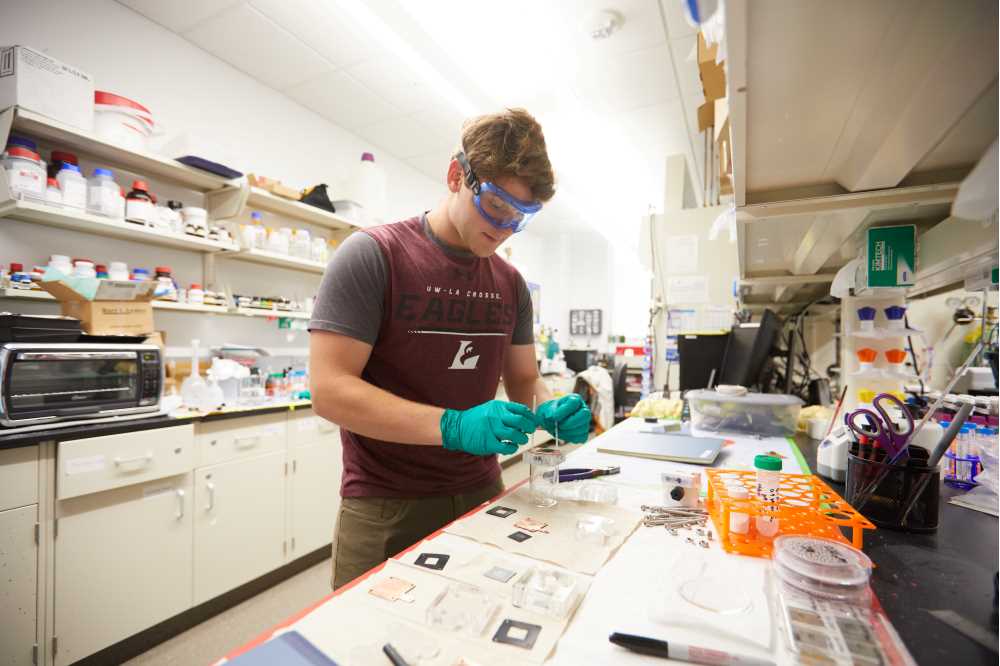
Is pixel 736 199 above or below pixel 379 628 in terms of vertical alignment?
above

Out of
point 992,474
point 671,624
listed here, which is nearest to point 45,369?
point 671,624

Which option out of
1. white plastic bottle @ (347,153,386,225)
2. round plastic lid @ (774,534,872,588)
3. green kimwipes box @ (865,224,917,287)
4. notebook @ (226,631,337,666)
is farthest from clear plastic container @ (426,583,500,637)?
white plastic bottle @ (347,153,386,225)

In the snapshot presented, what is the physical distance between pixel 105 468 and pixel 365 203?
2088mm

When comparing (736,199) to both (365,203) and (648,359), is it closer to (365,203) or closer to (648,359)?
(648,359)

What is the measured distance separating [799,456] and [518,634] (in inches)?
44.5

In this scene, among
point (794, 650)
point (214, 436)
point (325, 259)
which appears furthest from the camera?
point (325, 259)

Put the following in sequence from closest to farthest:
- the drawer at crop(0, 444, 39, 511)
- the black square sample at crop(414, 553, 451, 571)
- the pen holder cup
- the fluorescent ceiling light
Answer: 1. the black square sample at crop(414, 553, 451, 571)
2. the pen holder cup
3. the drawer at crop(0, 444, 39, 511)
4. the fluorescent ceiling light

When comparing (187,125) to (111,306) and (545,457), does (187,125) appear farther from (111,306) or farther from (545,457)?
(545,457)

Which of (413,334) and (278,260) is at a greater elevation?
(278,260)

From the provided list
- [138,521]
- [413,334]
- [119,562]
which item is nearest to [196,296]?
[138,521]

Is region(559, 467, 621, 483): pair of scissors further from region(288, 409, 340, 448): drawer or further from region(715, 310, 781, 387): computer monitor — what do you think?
region(288, 409, 340, 448): drawer

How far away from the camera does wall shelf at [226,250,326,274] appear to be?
251 cm

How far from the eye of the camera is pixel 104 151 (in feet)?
6.49

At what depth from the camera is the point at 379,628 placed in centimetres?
51
